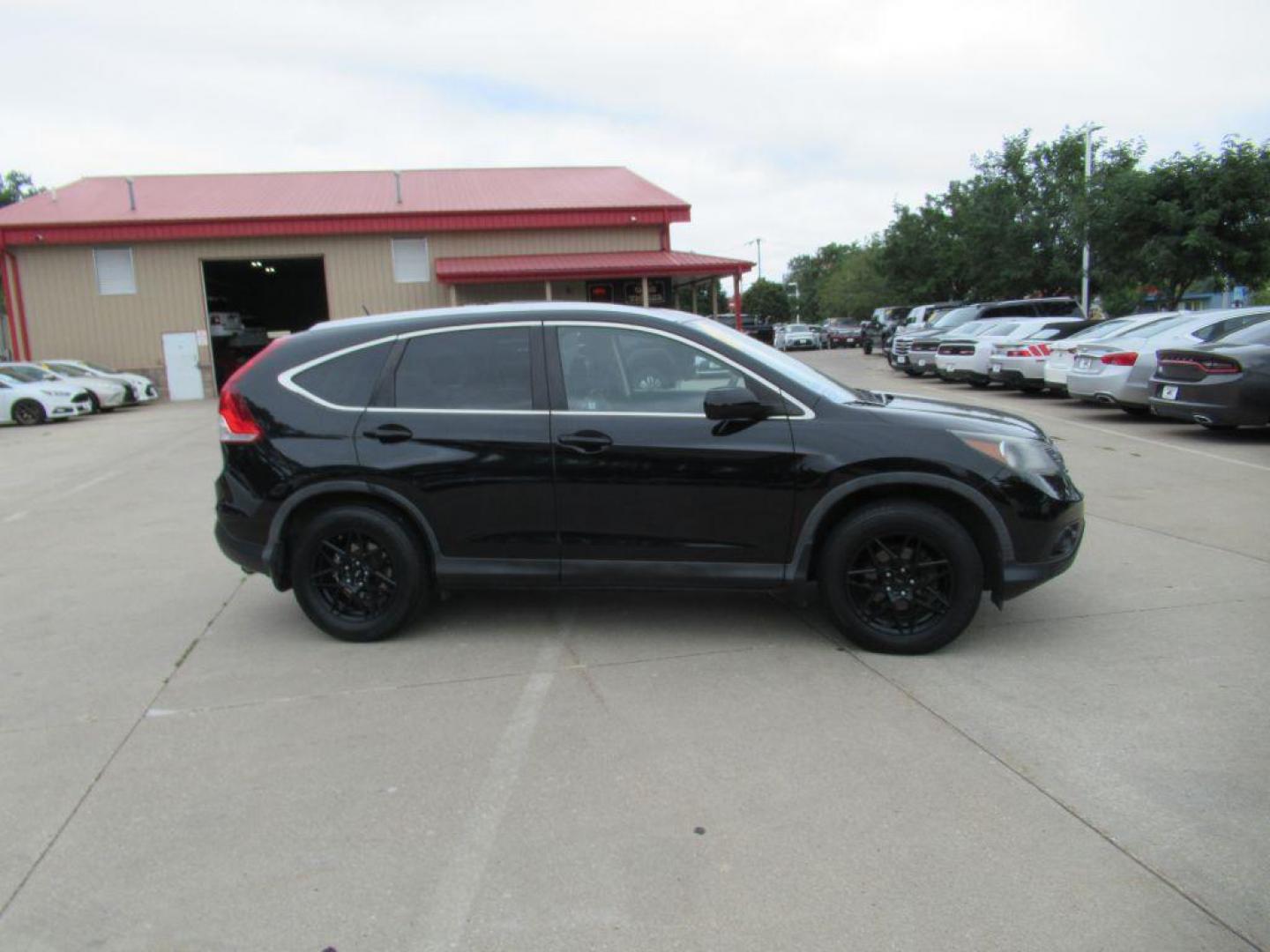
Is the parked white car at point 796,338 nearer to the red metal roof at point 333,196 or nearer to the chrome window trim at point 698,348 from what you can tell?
the red metal roof at point 333,196

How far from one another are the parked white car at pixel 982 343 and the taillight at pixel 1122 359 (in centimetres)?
456

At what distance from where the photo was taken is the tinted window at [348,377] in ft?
17.5

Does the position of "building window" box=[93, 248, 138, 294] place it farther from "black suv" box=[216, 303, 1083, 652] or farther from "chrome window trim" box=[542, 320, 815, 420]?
"chrome window trim" box=[542, 320, 815, 420]

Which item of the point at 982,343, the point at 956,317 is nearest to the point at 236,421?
the point at 982,343

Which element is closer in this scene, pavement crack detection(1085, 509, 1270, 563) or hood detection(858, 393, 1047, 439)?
hood detection(858, 393, 1047, 439)

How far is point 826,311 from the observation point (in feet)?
248

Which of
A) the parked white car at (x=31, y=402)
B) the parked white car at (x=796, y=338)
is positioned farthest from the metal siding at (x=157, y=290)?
the parked white car at (x=796, y=338)

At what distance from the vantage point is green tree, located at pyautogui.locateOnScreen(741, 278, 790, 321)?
344 feet

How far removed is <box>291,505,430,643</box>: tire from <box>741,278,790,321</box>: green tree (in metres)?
101

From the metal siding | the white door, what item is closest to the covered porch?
the metal siding

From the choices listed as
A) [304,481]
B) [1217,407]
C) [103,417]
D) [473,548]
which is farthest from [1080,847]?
[103,417]

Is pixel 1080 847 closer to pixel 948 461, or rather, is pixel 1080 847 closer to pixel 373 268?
pixel 948 461

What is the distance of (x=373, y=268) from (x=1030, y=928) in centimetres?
2925

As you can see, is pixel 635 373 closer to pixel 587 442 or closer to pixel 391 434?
pixel 587 442
